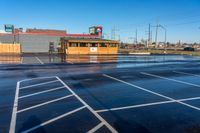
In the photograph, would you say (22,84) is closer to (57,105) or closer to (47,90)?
(47,90)

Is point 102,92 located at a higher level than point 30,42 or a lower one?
lower

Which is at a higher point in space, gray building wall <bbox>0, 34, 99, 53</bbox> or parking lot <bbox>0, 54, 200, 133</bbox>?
gray building wall <bbox>0, 34, 99, 53</bbox>

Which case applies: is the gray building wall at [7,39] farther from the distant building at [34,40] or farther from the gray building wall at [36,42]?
the gray building wall at [36,42]

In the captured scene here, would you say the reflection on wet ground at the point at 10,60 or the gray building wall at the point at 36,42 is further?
the gray building wall at the point at 36,42

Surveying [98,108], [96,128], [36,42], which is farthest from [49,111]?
[36,42]

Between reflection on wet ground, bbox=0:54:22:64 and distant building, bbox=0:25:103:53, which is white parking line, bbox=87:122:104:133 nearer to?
reflection on wet ground, bbox=0:54:22:64

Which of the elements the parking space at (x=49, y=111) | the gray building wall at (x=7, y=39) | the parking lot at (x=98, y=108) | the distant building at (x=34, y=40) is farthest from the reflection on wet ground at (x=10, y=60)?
the gray building wall at (x=7, y=39)

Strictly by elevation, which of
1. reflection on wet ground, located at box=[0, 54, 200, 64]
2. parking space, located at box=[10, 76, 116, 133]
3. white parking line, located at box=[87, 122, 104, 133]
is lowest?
white parking line, located at box=[87, 122, 104, 133]

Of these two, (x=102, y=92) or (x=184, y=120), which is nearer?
(x=184, y=120)

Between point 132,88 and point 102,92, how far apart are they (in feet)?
6.50

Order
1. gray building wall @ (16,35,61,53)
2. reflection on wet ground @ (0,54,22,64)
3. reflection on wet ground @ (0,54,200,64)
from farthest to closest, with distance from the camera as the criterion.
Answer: gray building wall @ (16,35,61,53)
reflection on wet ground @ (0,54,200,64)
reflection on wet ground @ (0,54,22,64)

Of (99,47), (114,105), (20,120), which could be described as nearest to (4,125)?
(20,120)

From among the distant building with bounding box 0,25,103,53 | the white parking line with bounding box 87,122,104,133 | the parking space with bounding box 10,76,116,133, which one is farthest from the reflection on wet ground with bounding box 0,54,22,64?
the white parking line with bounding box 87,122,104,133

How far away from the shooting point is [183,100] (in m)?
10.1
